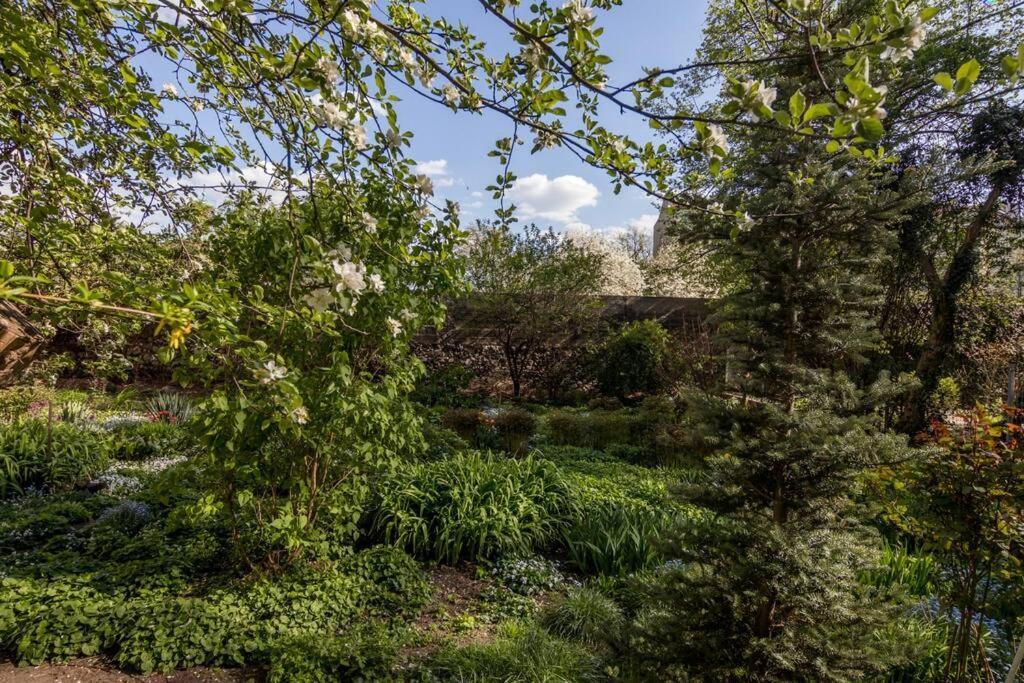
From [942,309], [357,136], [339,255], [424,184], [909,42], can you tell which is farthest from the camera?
[942,309]

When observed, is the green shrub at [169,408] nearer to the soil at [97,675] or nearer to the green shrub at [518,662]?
the soil at [97,675]

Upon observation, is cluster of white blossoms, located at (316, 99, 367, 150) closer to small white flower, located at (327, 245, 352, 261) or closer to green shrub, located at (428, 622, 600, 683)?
small white flower, located at (327, 245, 352, 261)

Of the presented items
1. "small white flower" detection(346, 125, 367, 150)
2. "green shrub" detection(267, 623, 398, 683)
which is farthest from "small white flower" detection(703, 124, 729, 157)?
"green shrub" detection(267, 623, 398, 683)

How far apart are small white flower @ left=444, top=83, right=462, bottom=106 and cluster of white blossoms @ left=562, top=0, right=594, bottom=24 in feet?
1.35

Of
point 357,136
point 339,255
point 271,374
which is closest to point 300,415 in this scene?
point 271,374

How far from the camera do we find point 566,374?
10.2m

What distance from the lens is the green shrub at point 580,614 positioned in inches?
119

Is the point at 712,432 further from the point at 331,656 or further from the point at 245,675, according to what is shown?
the point at 245,675

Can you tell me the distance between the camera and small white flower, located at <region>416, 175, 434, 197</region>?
1.91 meters

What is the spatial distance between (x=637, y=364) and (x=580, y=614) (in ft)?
20.0

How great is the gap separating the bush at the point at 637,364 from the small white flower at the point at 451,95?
756 centimetres

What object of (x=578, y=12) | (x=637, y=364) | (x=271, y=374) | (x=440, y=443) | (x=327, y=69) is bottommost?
(x=440, y=443)

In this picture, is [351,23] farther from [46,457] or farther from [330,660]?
[46,457]

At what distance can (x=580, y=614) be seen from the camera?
10.3 feet
